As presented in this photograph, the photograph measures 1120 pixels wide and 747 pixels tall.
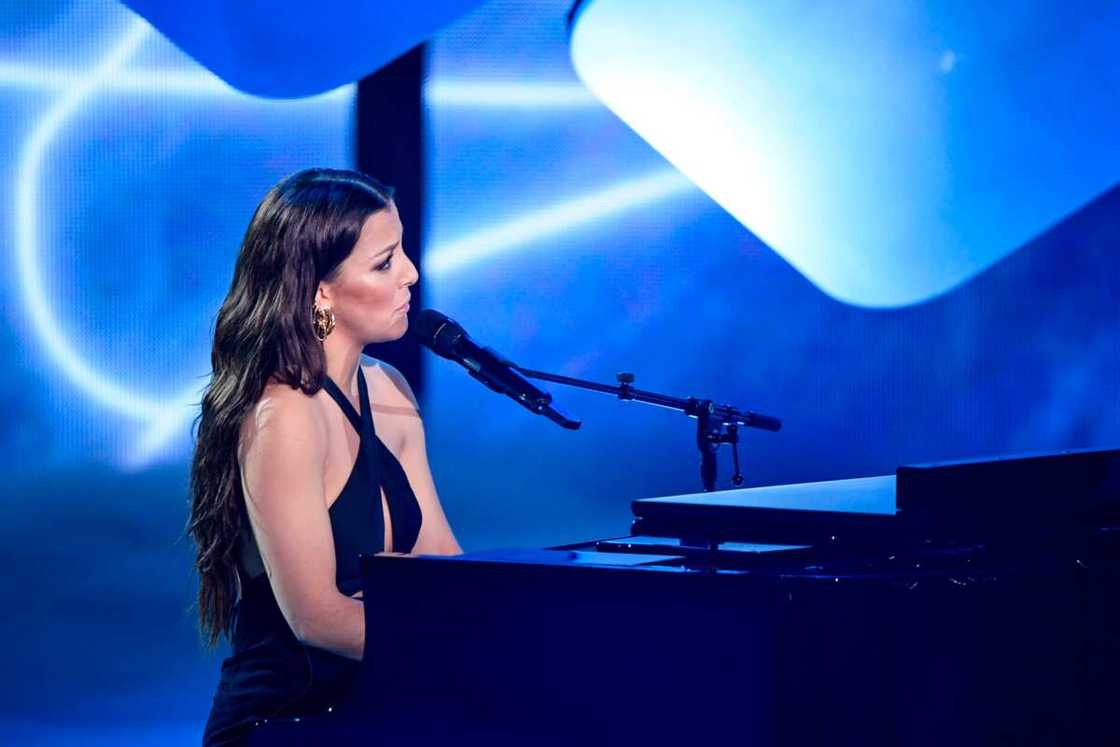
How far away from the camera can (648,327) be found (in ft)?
13.3

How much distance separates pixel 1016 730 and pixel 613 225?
2467 millimetres

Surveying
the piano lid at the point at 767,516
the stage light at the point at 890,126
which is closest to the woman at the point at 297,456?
the piano lid at the point at 767,516

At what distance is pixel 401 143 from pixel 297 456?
7.29 feet

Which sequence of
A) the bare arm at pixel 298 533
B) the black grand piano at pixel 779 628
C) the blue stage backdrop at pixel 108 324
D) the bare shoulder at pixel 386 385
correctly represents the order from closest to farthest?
the black grand piano at pixel 779 628
the bare arm at pixel 298 533
the bare shoulder at pixel 386 385
the blue stage backdrop at pixel 108 324

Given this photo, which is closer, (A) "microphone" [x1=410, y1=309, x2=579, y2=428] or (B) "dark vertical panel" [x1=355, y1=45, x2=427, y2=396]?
(A) "microphone" [x1=410, y1=309, x2=579, y2=428]

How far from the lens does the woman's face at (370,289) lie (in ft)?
6.63

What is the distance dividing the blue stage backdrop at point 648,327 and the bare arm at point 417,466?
1686mm

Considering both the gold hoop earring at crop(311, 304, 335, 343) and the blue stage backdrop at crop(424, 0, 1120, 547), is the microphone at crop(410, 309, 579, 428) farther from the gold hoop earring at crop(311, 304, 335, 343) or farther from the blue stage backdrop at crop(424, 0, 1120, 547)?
the blue stage backdrop at crop(424, 0, 1120, 547)

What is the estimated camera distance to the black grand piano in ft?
4.96

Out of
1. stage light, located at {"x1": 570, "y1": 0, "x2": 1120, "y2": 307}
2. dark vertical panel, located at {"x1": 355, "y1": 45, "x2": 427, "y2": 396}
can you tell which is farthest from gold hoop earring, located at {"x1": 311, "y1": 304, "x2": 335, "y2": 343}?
stage light, located at {"x1": 570, "y1": 0, "x2": 1120, "y2": 307}

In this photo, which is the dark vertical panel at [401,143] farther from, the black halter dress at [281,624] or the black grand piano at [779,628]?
the black grand piano at [779,628]

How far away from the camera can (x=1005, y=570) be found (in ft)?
5.65

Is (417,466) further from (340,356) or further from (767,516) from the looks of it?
(767,516)

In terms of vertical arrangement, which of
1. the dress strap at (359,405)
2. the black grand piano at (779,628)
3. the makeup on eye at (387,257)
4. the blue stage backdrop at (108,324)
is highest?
the blue stage backdrop at (108,324)
